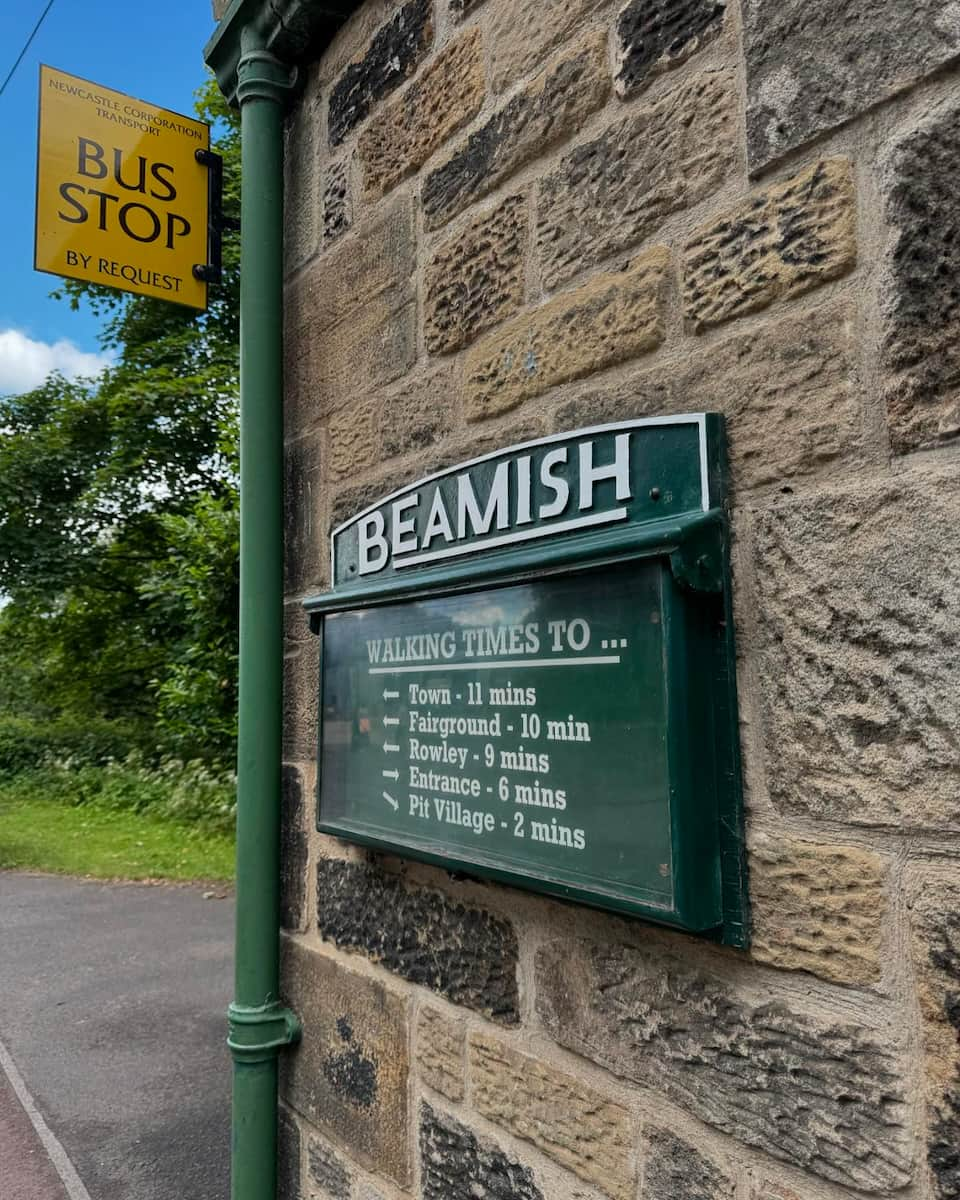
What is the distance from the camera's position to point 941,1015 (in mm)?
1067

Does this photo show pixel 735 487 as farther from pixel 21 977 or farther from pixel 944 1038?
pixel 21 977

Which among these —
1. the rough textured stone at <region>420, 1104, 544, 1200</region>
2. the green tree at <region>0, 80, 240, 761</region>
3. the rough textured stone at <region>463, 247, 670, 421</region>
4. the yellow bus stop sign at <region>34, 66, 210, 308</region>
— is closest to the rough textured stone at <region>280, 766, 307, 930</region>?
the rough textured stone at <region>420, 1104, 544, 1200</region>

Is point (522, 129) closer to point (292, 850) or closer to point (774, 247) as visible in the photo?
point (774, 247)

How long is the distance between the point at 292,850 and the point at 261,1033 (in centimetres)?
42

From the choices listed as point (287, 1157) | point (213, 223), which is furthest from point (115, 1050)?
point (213, 223)

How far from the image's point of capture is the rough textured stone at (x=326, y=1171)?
82.9 inches

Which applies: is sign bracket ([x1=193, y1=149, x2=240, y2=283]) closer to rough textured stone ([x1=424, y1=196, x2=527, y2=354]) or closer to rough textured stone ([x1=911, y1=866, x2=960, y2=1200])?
rough textured stone ([x1=424, y1=196, x2=527, y2=354])

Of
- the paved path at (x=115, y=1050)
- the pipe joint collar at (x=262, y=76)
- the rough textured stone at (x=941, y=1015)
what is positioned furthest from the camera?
the paved path at (x=115, y=1050)

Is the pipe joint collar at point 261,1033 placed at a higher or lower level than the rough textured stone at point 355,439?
lower

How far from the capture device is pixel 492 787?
161 centimetres

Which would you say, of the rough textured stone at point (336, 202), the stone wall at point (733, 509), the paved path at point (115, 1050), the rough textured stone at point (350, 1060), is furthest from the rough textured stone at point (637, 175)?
the paved path at point (115, 1050)

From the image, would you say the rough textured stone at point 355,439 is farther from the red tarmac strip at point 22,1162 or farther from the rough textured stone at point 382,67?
the red tarmac strip at point 22,1162

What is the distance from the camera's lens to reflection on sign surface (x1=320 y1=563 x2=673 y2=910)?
1.33 m

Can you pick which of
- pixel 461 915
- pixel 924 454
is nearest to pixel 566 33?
pixel 924 454
